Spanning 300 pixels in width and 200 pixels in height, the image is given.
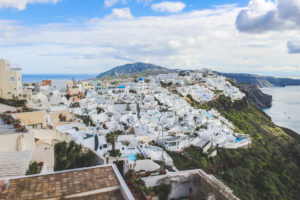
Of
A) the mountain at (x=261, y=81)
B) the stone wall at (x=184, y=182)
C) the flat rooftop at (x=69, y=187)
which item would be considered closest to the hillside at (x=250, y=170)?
the stone wall at (x=184, y=182)

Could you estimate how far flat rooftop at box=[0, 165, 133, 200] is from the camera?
15.8 ft

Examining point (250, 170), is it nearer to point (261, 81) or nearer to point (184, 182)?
point (184, 182)

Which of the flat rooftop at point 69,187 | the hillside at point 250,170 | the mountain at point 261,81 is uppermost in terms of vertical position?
the mountain at point 261,81

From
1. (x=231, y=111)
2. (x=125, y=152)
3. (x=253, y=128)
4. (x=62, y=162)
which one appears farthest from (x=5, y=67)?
(x=231, y=111)

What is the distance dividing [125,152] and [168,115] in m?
15.8

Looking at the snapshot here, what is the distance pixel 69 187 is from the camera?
16.9 ft

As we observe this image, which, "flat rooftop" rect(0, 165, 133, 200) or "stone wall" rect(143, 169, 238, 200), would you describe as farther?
"stone wall" rect(143, 169, 238, 200)

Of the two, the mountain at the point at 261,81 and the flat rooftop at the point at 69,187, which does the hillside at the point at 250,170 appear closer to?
the flat rooftop at the point at 69,187

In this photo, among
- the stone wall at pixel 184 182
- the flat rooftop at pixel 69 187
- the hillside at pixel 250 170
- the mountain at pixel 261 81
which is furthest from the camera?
the mountain at pixel 261 81

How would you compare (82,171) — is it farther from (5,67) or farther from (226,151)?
(226,151)

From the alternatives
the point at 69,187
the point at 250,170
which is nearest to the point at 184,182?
the point at 69,187

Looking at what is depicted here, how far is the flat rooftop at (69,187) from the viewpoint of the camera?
15.8 ft

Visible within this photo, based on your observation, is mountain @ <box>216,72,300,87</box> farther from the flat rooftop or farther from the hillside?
the flat rooftop

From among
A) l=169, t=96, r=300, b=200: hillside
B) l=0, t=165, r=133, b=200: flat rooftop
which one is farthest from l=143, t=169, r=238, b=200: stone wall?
l=169, t=96, r=300, b=200: hillside
